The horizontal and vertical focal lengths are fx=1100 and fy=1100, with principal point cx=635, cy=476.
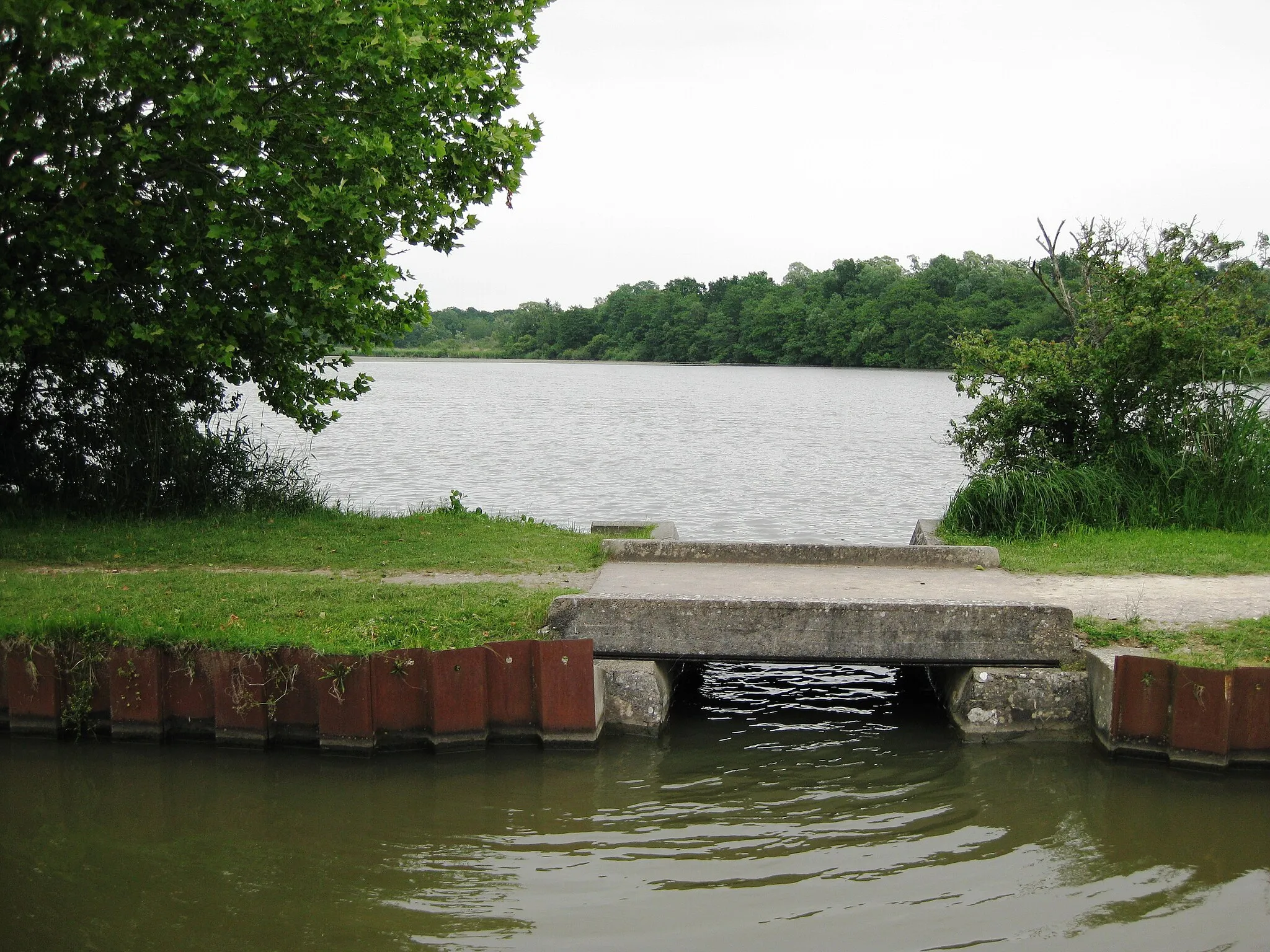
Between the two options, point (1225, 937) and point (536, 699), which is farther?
point (536, 699)

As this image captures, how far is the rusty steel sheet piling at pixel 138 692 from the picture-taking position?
27.3 ft

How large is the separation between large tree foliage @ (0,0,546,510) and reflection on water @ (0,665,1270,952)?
5.27m

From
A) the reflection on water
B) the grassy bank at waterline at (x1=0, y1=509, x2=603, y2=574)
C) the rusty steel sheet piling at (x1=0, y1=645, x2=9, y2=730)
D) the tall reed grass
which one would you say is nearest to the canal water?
the reflection on water

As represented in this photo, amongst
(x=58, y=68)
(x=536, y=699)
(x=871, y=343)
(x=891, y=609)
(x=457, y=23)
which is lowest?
(x=536, y=699)

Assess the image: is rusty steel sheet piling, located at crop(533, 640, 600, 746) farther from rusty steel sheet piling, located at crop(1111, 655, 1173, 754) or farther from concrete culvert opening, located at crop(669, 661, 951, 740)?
rusty steel sheet piling, located at crop(1111, 655, 1173, 754)

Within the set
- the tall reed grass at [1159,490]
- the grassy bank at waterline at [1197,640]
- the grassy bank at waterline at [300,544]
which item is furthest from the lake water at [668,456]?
the grassy bank at waterline at [1197,640]

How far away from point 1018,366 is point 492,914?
11822 mm

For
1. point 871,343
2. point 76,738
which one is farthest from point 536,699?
point 871,343

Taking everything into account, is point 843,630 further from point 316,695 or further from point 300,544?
point 300,544

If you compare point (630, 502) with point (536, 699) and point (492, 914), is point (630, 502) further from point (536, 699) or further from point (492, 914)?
point (492, 914)

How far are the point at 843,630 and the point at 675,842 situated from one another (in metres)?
2.41

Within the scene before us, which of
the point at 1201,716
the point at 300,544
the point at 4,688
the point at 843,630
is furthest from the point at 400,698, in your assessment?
the point at 1201,716

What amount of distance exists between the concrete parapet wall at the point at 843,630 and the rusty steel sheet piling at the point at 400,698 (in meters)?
1.36

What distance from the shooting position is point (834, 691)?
10.1 m
